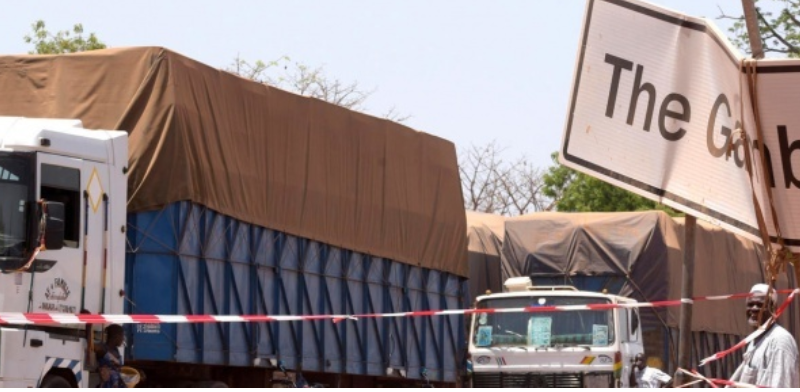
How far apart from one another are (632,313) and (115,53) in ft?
27.0

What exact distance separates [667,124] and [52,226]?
6359 mm

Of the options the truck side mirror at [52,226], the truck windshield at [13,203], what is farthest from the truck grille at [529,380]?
the truck windshield at [13,203]

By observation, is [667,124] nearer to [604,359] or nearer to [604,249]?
[604,359]

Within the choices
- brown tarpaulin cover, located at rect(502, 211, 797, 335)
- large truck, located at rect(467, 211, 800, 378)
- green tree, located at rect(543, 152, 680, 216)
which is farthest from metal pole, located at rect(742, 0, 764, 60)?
green tree, located at rect(543, 152, 680, 216)

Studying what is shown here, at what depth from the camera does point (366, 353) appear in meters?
18.2

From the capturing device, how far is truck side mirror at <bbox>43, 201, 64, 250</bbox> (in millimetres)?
11023

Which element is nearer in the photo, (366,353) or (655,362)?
(366,353)

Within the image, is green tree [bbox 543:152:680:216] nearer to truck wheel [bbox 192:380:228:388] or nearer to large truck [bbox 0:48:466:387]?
large truck [bbox 0:48:466:387]

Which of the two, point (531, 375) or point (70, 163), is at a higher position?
point (70, 163)

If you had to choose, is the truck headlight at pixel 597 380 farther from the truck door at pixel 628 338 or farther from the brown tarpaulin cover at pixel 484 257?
the brown tarpaulin cover at pixel 484 257

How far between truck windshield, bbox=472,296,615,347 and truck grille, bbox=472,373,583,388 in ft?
1.23

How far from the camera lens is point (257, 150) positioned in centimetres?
1614

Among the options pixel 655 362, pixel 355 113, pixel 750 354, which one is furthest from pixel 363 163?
pixel 750 354

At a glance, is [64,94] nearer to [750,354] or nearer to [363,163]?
[363,163]
